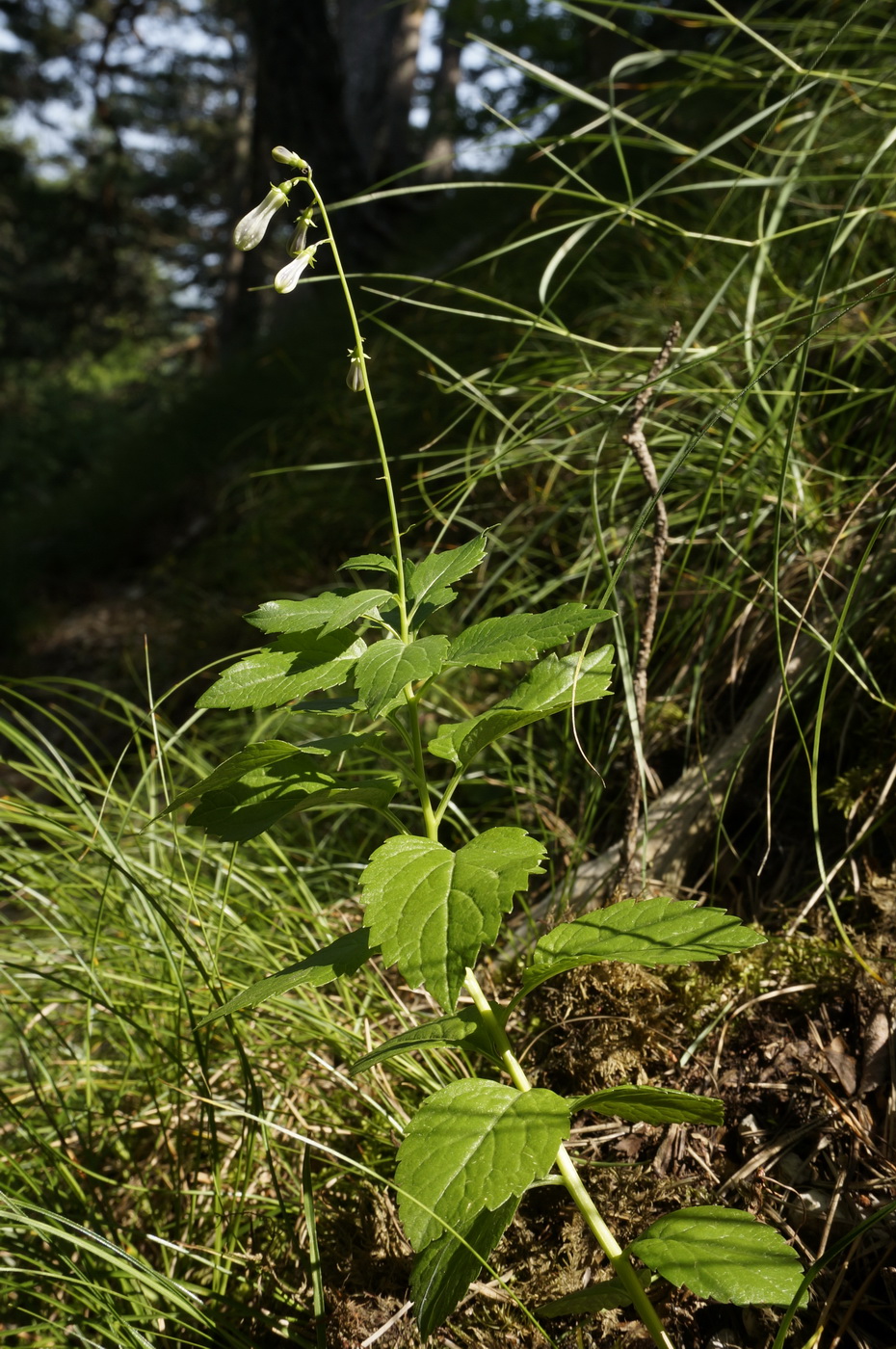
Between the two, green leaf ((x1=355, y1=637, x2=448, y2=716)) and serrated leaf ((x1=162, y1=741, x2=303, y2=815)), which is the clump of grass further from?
green leaf ((x1=355, y1=637, x2=448, y2=716))

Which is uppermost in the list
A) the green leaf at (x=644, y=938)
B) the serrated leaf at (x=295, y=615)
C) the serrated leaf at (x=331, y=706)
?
the serrated leaf at (x=295, y=615)

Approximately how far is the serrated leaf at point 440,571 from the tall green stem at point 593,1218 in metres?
0.41

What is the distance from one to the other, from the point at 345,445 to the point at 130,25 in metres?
6.95

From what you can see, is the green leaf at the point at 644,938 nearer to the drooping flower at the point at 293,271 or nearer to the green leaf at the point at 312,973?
the green leaf at the point at 312,973

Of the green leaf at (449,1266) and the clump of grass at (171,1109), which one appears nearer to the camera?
the green leaf at (449,1266)

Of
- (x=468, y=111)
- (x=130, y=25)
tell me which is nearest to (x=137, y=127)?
(x=468, y=111)

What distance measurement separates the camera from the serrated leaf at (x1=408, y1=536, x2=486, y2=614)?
0.97 m

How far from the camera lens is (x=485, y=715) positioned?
0.95m

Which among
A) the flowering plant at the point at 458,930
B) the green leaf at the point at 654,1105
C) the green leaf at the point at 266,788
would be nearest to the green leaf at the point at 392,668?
the flowering plant at the point at 458,930

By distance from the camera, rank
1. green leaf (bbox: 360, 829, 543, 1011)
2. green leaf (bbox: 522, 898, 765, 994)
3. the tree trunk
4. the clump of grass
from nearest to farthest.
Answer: green leaf (bbox: 360, 829, 543, 1011) → green leaf (bbox: 522, 898, 765, 994) → the clump of grass → the tree trunk

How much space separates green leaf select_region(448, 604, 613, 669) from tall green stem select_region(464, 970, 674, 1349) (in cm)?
32

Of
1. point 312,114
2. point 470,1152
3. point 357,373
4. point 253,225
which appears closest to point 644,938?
point 470,1152

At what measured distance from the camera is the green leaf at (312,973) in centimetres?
85

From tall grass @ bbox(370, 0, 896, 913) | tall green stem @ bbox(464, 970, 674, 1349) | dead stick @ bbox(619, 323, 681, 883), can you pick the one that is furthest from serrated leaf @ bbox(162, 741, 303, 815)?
dead stick @ bbox(619, 323, 681, 883)
